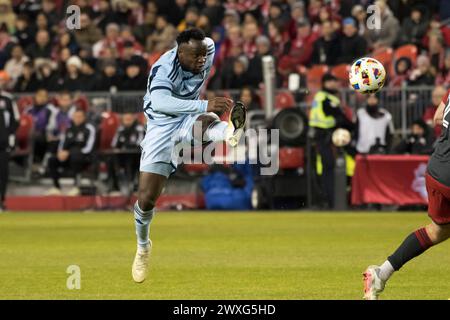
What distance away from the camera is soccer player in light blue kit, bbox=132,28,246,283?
12188mm

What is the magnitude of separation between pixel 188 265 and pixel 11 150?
508 inches

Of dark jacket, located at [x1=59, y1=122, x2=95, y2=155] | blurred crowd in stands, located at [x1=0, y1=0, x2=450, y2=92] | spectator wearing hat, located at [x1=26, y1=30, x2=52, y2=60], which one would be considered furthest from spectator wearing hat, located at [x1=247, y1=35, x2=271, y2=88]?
spectator wearing hat, located at [x1=26, y1=30, x2=52, y2=60]

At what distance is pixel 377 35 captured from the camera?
26.6 meters

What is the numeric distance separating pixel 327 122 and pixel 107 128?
16.6ft

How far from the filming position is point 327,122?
81.2 ft

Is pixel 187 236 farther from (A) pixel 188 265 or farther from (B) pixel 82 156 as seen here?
(B) pixel 82 156

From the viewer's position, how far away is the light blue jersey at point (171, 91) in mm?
12289

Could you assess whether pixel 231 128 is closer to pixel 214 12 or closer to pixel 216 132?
pixel 216 132

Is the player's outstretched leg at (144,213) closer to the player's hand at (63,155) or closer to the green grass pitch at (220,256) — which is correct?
the green grass pitch at (220,256)

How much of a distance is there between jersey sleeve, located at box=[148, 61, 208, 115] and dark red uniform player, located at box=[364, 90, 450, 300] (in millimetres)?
2844

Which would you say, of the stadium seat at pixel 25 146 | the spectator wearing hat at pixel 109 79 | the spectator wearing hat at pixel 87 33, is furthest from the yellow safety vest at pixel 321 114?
the spectator wearing hat at pixel 87 33

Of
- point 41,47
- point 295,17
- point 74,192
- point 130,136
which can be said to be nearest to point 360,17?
point 295,17
